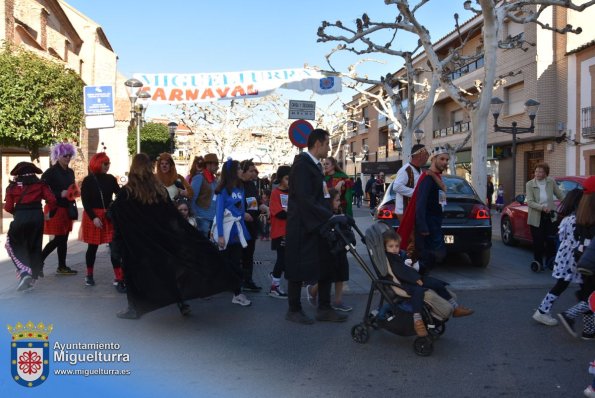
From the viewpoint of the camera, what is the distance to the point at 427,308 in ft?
14.6

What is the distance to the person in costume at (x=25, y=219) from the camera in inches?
265

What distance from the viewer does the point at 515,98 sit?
1118 inches

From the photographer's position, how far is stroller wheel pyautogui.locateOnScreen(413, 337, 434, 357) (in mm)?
4320

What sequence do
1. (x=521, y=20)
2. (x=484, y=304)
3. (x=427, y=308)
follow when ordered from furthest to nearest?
(x=521, y=20)
(x=484, y=304)
(x=427, y=308)

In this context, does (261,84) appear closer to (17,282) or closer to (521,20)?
(521,20)

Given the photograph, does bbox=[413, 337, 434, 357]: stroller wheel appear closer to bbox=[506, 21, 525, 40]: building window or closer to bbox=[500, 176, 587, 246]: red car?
bbox=[500, 176, 587, 246]: red car

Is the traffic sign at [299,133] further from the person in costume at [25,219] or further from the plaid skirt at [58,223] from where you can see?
the person in costume at [25,219]

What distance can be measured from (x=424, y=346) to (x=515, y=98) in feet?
88.9

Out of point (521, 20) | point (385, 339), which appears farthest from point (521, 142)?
point (385, 339)

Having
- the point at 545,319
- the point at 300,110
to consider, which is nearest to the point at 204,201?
the point at 545,319

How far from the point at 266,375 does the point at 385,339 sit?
53.6 inches

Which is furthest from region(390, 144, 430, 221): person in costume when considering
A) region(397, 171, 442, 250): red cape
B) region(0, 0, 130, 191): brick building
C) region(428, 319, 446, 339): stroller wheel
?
region(0, 0, 130, 191): brick building

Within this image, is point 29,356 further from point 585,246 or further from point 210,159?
point 585,246

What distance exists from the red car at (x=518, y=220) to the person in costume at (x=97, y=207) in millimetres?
7318
